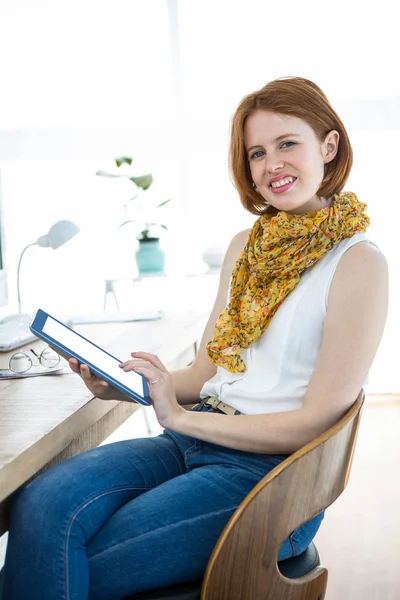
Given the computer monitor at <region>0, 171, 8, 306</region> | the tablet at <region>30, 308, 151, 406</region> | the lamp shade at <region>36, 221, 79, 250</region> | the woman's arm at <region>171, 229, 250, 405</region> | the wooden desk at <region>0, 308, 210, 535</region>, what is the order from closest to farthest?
the wooden desk at <region>0, 308, 210, 535</region>, the tablet at <region>30, 308, 151, 406</region>, the woman's arm at <region>171, 229, 250, 405</region>, the computer monitor at <region>0, 171, 8, 306</region>, the lamp shade at <region>36, 221, 79, 250</region>

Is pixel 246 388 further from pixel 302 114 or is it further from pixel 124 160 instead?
pixel 124 160

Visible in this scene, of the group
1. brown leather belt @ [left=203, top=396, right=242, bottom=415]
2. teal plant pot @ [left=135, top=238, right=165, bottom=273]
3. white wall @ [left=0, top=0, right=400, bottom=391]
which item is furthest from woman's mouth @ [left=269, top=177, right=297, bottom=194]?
white wall @ [left=0, top=0, right=400, bottom=391]

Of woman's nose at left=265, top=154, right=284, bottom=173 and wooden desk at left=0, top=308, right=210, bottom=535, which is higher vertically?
woman's nose at left=265, top=154, right=284, bottom=173

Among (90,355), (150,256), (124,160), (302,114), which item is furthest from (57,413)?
(124,160)

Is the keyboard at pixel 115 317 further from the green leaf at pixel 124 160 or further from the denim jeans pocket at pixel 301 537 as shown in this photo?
the green leaf at pixel 124 160

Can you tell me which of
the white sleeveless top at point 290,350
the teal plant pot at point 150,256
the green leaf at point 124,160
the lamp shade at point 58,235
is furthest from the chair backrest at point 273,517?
the green leaf at point 124,160

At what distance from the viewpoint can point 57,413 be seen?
3.98 ft

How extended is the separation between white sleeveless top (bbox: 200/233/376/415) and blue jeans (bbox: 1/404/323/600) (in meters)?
0.11

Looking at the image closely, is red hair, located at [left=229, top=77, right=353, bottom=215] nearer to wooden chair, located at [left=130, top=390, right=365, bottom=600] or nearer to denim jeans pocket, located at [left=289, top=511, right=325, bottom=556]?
wooden chair, located at [left=130, top=390, right=365, bottom=600]

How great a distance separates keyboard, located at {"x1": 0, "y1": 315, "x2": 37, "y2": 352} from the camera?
5.98 ft

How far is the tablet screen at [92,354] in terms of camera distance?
1.19 meters

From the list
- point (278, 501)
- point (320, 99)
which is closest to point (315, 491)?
point (278, 501)

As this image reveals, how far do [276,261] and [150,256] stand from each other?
2.21m

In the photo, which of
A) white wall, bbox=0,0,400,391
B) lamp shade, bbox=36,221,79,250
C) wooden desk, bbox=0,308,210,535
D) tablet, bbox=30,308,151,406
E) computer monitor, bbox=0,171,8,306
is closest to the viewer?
wooden desk, bbox=0,308,210,535
